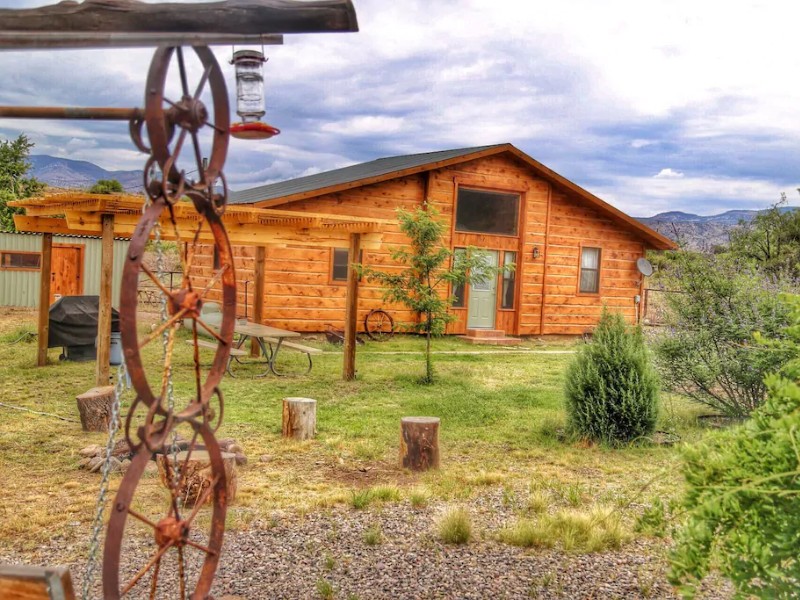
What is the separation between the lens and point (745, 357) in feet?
27.1

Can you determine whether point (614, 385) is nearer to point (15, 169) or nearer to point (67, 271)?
point (67, 271)

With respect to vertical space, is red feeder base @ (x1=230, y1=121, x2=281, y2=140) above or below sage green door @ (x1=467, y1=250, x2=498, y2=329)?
above

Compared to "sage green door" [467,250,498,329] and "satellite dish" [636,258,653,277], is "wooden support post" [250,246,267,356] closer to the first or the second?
"sage green door" [467,250,498,329]

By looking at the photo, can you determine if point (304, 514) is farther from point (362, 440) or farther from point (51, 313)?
point (51, 313)

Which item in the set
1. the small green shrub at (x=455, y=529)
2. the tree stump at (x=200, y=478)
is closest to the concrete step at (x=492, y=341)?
the tree stump at (x=200, y=478)

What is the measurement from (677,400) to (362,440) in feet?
17.0

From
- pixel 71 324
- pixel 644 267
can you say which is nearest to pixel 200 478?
pixel 71 324

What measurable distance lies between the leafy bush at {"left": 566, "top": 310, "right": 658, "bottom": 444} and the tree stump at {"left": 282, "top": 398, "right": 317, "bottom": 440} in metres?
A: 2.75

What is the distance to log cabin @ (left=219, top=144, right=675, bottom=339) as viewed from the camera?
53.6 feet

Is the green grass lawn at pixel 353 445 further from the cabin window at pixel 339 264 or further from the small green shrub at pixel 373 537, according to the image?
the cabin window at pixel 339 264

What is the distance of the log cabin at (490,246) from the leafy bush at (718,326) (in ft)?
23.1

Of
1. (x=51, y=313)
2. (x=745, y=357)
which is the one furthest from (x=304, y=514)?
(x=51, y=313)

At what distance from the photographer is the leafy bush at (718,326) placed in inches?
332

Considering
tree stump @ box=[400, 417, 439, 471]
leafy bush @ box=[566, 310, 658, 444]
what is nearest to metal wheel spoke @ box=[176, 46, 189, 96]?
tree stump @ box=[400, 417, 439, 471]
